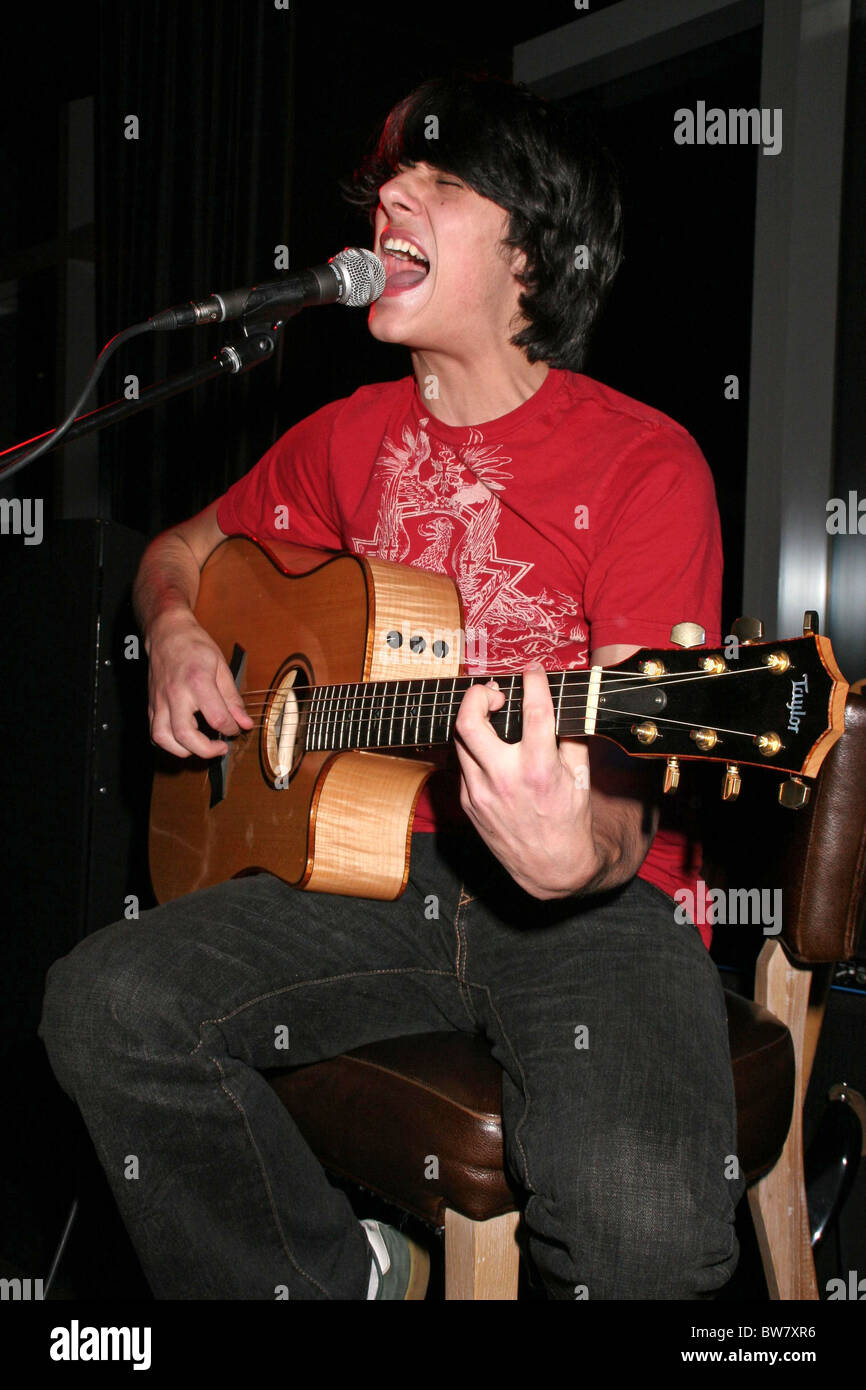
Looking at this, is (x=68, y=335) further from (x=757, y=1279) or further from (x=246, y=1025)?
(x=757, y=1279)

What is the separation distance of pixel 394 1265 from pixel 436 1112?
42 cm

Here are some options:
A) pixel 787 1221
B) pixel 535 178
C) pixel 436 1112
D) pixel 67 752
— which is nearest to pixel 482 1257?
pixel 436 1112

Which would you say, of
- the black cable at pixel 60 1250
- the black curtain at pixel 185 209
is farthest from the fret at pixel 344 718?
the black curtain at pixel 185 209

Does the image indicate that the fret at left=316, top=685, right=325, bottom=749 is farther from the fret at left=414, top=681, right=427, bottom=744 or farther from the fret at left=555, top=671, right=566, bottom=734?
the fret at left=555, top=671, right=566, bottom=734

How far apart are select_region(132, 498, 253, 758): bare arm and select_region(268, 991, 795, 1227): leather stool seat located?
19.8 inches

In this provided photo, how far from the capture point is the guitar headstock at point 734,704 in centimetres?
97

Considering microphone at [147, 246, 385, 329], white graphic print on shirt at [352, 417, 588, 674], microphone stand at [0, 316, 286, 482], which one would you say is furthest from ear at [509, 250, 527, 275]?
microphone stand at [0, 316, 286, 482]

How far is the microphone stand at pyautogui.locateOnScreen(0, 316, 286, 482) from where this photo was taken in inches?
43.5

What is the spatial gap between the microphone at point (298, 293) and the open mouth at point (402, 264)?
1.25ft

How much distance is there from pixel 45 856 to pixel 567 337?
4.22 feet

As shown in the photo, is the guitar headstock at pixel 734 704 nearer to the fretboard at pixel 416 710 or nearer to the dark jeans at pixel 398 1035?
the fretboard at pixel 416 710

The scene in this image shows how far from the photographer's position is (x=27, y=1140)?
2.01 metres

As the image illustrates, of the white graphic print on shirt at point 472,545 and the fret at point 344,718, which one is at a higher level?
the white graphic print on shirt at point 472,545

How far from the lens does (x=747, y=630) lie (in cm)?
103
